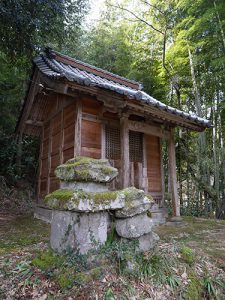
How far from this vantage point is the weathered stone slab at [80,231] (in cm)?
266

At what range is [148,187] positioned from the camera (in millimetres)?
6488

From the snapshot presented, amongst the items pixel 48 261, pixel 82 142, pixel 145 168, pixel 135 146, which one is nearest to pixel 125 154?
pixel 82 142

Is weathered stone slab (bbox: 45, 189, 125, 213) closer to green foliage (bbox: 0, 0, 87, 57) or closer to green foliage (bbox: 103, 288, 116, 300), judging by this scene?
green foliage (bbox: 103, 288, 116, 300)

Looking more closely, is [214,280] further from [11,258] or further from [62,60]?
[62,60]

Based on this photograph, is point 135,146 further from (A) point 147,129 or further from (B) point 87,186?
(B) point 87,186

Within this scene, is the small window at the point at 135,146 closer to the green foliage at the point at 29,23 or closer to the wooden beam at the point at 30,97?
the wooden beam at the point at 30,97

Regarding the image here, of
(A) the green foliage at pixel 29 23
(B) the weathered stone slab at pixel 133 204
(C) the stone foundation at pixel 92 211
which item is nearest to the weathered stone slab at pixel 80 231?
(C) the stone foundation at pixel 92 211

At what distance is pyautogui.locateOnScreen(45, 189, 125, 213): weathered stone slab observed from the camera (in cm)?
263

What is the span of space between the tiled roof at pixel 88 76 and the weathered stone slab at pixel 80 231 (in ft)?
8.47

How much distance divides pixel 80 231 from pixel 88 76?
211 inches

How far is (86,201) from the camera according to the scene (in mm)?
2637

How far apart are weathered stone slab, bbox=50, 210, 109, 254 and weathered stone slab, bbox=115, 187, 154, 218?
242 mm

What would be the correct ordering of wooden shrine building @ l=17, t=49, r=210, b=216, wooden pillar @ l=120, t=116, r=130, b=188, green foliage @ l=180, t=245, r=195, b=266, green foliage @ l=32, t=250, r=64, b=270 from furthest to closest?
wooden pillar @ l=120, t=116, r=130, b=188 → wooden shrine building @ l=17, t=49, r=210, b=216 → green foliage @ l=180, t=245, r=195, b=266 → green foliage @ l=32, t=250, r=64, b=270

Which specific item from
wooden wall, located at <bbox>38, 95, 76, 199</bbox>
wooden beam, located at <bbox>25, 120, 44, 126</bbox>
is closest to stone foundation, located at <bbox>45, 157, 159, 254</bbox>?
wooden wall, located at <bbox>38, 95, 76, 199</bbox>
